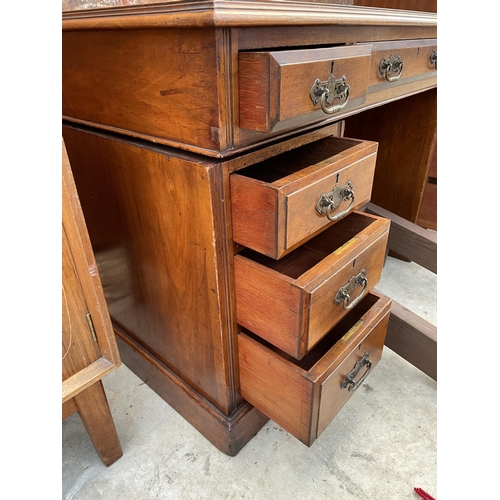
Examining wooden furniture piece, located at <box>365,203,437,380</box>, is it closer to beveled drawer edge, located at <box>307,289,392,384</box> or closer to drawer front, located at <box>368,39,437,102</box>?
beveled drawer edge, located at <box>307,289,392,384</box>

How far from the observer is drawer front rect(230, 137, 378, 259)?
0.55 metres

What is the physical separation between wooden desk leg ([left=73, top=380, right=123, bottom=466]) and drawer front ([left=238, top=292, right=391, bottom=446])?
0.91 feet

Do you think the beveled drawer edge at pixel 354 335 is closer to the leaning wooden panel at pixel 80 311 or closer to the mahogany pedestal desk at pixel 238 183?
the mahogany pedestal desk at pixel 238 183

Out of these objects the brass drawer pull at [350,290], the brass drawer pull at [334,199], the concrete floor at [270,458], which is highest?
the brass drawer pull at [334,199]

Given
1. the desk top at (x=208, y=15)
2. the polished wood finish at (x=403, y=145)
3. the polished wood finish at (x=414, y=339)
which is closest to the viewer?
the desk top at (x=208, y=15)

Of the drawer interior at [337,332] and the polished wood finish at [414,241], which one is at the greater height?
the polished wood finish at [414,241]

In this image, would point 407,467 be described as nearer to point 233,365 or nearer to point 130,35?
point 233,365

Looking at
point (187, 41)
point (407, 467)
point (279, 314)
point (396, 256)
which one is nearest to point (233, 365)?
point (279, 314)

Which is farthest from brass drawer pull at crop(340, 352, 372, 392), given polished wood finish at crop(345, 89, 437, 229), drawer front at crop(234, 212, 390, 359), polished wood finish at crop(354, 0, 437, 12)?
polished wood finish at crop(354, 0, 437, 12)

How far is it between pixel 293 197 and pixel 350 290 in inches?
9.4

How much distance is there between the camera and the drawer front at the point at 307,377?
66 cm

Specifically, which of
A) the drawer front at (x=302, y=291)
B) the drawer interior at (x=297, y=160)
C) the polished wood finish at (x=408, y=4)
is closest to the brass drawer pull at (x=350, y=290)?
the drawer front at (x=302, y=291)

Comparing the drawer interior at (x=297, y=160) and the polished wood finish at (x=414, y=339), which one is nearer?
the drawer interior at (x=297, y=160)

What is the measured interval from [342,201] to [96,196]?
1.69 ft
